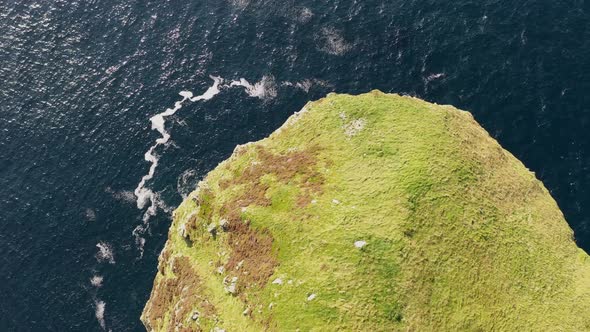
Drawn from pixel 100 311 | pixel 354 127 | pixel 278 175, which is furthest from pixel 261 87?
pixel 100 311

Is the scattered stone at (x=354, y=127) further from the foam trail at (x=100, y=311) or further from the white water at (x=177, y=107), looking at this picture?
the foam trail at (x=100, y=311)

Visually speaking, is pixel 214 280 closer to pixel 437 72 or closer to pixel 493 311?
pixel 493 311

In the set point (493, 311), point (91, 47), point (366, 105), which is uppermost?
point (91, 47)

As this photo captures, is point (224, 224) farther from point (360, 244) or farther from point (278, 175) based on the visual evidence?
point (360, 244)

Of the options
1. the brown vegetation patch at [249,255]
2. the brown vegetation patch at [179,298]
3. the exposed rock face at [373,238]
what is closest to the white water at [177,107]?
the exposed rock face at [373,238]

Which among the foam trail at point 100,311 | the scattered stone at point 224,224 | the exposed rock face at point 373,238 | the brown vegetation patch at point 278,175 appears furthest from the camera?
the foam trail at point 100,311

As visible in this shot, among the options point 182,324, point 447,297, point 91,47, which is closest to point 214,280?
point 182,324
